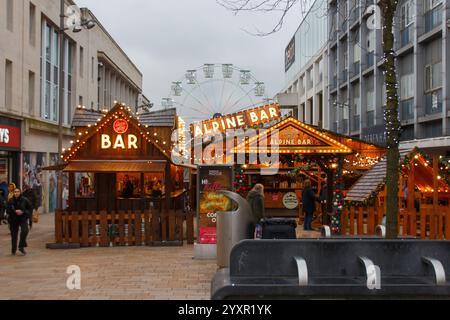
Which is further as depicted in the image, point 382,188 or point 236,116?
point 236,116

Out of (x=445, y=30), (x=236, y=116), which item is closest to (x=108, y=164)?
(x=236, y=116)

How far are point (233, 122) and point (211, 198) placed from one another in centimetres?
902

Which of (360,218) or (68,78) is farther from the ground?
(68,78)

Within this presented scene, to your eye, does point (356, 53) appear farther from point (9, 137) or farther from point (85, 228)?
point (85, 228)

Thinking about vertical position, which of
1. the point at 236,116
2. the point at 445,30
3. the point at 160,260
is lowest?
the point at 160,260

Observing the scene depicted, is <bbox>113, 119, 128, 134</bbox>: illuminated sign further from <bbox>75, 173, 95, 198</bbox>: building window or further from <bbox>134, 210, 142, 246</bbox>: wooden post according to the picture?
<bbox>134, 210, 142, 246</bbox>: wooden post

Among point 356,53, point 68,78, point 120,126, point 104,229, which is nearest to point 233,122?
point 120,126

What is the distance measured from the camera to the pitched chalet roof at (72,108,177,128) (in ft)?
63.3

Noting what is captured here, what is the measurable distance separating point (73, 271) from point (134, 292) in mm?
2680

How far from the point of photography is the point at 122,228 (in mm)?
15922

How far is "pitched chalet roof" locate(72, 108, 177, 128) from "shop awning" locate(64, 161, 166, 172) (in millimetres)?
2384
